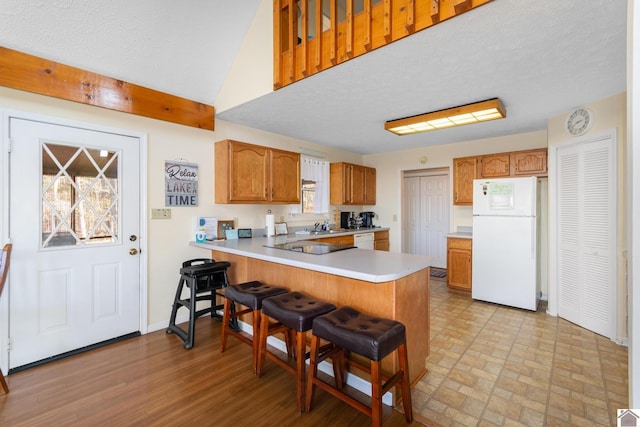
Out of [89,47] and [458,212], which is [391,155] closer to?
[458,212]

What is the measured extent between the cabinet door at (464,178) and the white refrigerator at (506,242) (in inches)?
18.1

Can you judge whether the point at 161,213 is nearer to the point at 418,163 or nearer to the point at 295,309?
the point at 295,309

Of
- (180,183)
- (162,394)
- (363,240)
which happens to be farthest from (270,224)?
(162,394)

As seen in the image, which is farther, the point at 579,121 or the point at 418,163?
the point at 418,163

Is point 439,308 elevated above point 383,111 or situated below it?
below

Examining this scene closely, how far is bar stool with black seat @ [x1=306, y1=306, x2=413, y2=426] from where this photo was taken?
1502mm

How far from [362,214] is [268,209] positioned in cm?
220

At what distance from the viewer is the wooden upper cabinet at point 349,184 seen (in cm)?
504

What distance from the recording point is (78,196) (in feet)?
8.49

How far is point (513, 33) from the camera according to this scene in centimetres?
183

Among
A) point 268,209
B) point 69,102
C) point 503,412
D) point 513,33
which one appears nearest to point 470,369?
point 503,412

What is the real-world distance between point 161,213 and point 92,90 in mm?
1252

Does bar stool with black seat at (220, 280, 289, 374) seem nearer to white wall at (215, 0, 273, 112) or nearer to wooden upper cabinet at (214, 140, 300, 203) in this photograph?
wooden upper cabinet at (214, 140, 300, 203)

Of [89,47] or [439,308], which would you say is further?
[439,308]
